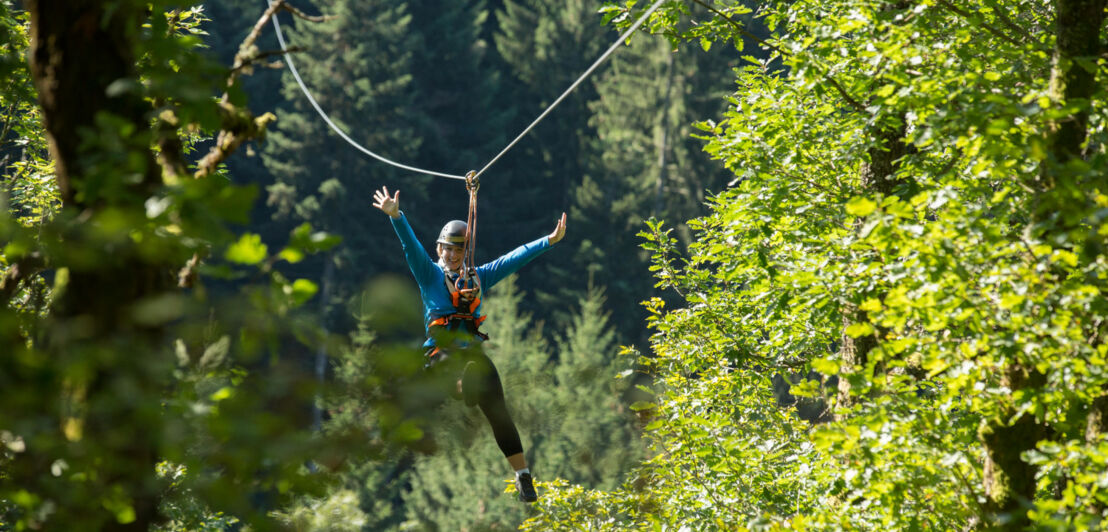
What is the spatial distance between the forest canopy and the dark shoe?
689mm

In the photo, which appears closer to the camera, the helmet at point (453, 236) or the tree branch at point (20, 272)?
the tree branch at point (20, 272)

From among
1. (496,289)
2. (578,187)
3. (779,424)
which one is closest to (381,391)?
(779,424)

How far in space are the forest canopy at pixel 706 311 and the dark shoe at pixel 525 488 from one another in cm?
69

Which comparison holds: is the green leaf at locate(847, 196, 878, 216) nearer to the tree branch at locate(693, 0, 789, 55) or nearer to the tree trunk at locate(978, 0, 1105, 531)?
the tree trunk at locate(978, 0, 1105, 531)

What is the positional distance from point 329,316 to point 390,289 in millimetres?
32523

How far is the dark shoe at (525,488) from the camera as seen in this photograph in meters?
6.33

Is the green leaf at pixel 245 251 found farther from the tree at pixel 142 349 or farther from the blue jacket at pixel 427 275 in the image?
the blue jacket at pixel 427 275

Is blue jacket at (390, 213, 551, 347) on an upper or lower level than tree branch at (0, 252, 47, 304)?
upper

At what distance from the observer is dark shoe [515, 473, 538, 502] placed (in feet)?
20.8

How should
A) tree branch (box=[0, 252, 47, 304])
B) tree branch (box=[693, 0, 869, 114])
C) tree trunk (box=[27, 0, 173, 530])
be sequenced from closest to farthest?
1. tree trunk (box=[27, 0, 173, 530])
2. tree branch (box=[0, 252, 47, 304])
3. tree branch (box=[693, 0, 869, 114])

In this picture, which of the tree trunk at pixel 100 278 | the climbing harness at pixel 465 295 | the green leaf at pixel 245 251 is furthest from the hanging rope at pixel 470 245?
the green leaf at pixel 245 251

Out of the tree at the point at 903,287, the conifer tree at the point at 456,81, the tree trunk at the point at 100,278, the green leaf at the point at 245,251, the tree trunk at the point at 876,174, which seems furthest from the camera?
the conifer tree at the point at 456,81

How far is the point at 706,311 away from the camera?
8.30 meters

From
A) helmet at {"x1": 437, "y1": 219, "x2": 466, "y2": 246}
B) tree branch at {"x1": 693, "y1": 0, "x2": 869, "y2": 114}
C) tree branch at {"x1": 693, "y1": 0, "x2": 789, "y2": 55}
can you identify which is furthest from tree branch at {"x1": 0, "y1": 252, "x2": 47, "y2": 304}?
tree branch at {"x1": 693, "y1": 0, "x2": 789, "y2": 55}
